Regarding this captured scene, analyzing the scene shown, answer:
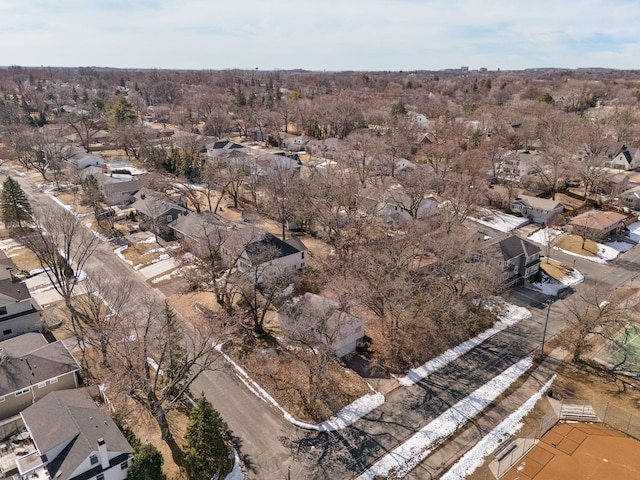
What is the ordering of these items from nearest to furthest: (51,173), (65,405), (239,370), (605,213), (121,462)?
(121,462) < (65,405) < (239,370) < (605,213) < (51,173)

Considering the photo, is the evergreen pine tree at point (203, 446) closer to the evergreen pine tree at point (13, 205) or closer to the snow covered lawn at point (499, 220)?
the evergreen pine tree at point (13, 205)

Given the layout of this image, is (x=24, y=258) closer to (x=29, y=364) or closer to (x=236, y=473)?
(x=29, y=364)

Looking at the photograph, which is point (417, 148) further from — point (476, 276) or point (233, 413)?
point (233, 413)

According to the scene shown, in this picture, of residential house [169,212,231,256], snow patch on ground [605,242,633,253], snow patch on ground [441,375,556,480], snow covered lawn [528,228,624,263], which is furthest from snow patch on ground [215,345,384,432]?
snow patch on ground [605,242,633,253]

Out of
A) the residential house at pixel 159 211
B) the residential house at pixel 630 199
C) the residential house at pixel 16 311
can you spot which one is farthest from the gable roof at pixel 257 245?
the residential house at pixel 630 199

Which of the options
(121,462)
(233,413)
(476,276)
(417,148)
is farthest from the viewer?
(417,148)

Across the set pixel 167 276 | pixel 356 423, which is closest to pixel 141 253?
pixel 167 276

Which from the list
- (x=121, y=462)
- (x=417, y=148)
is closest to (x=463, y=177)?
(x=417, y=148)

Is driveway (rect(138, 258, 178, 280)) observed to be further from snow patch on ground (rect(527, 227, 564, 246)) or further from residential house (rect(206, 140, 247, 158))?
residential house (rect(206, 140, 247, 158))

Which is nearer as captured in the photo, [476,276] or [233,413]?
[233,413]
